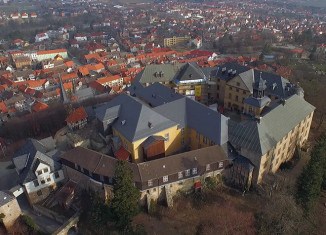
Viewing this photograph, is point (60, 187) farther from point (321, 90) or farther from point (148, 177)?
point (321, 90)

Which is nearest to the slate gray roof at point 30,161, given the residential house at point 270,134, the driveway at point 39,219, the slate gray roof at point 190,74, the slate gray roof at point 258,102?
the driveway at point 39,219

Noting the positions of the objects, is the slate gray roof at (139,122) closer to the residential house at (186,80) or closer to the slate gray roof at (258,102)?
the slate gray roof at (258,102)

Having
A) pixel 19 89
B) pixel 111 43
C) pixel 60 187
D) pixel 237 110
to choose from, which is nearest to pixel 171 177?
pixel 60 187

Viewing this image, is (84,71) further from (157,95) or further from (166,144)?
(166,144)

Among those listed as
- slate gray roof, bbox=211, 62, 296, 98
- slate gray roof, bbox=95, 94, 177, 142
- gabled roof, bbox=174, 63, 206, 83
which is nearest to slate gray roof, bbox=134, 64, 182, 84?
gabled roof, bbox=174, 63, 206, 83

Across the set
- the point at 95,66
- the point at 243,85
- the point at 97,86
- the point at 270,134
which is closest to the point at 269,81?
the point at 243,85

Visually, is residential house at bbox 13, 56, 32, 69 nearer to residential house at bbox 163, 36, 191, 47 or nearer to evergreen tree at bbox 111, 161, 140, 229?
residential house at bbox 163, 36, 191, 47
